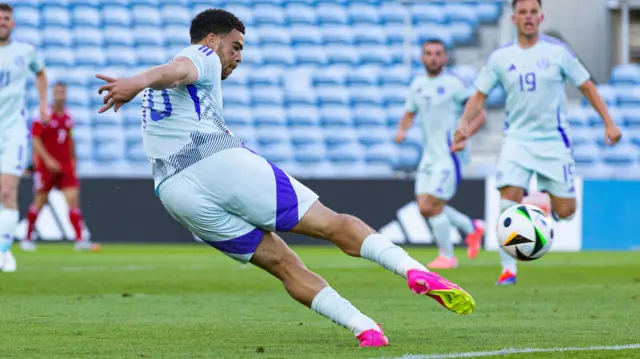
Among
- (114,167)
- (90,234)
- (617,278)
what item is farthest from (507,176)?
(114,167)

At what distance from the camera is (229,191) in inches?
216

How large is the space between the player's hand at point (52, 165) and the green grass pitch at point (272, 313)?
260 centimetres

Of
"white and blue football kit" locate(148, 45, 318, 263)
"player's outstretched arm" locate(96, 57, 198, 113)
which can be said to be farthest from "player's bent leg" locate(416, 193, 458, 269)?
"player's outstretched arm" locate(96, 57, 198, 113)

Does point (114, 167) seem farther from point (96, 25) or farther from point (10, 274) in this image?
point (10, 274)

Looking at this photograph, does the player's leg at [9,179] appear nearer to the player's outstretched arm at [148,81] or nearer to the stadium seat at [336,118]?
the player's outstretched arm at [148,81]

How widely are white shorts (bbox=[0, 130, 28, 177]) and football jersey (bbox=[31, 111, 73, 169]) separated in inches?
208

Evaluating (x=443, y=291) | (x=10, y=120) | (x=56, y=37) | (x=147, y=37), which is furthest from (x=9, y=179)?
(x=56, y=37)

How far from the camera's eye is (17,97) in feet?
35.8

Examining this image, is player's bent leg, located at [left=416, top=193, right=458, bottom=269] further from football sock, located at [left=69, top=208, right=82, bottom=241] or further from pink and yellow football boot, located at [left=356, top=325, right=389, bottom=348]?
pink and yellow football boot, located at [left=356, top=325, right=389, bottom=348]

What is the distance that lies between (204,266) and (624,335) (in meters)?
7.25

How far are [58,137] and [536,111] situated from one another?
8296 mm

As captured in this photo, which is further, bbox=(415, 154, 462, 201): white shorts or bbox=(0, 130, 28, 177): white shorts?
bbox=(415, 154, 462, 201): white shorts

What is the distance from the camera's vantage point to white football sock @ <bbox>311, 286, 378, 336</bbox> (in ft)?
18.0

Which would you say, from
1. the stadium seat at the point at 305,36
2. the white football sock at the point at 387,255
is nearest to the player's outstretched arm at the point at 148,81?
the white football sock at the point at 387,255
